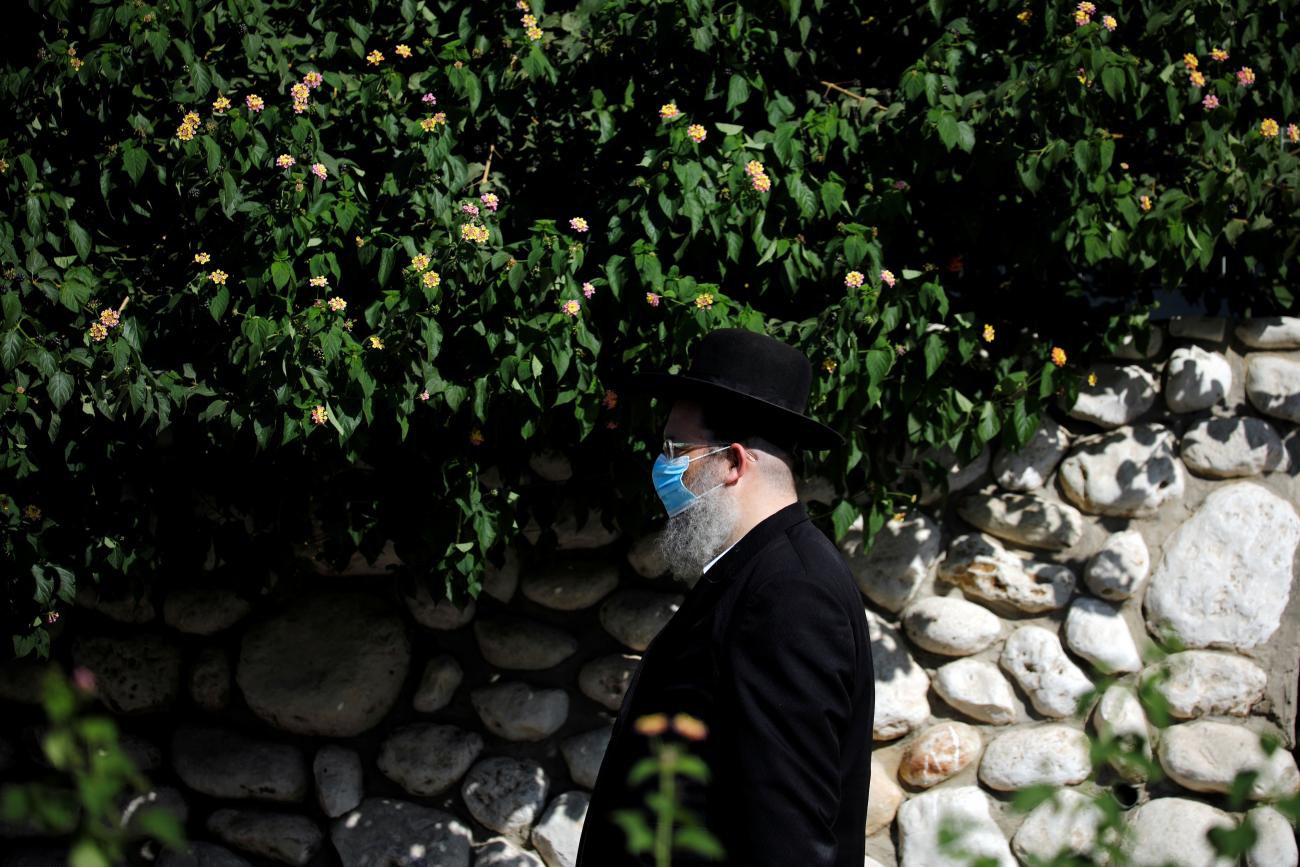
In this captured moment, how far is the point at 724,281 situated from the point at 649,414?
0.53 metres

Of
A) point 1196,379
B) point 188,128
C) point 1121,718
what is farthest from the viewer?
point 1196,379

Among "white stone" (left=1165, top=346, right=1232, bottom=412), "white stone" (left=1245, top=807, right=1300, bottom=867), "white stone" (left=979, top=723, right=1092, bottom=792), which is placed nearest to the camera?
"white stone" (left=1245, top=807, right=1300, bottom=867)

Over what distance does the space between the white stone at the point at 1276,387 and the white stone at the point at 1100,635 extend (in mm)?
772

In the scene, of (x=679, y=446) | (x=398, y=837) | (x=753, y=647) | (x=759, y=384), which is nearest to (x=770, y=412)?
(x=759, y=384)

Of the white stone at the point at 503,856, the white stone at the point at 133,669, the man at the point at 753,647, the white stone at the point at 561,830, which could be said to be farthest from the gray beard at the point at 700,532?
the white stone at the point at 133,669

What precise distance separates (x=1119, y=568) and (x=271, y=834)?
2602 millimetres

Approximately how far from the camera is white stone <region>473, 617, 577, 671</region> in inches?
141

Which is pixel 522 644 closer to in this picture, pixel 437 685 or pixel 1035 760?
pixel 437 685

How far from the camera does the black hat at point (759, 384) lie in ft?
7.54

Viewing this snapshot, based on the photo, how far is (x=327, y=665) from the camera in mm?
3562

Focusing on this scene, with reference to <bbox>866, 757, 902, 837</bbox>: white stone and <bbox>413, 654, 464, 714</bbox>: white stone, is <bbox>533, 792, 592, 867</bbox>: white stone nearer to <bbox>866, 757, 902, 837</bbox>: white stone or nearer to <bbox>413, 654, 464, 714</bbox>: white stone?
<bbox>413, 654, 464, 714</bbox>: white stone

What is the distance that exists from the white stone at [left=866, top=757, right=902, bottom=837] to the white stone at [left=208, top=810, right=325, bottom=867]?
1.60 meters

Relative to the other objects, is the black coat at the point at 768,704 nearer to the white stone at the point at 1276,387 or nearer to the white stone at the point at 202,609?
the white stone at the point at 202,609

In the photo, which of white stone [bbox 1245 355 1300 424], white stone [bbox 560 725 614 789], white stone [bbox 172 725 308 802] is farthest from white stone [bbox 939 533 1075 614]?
white stone [bbox 172 725 308 802]
